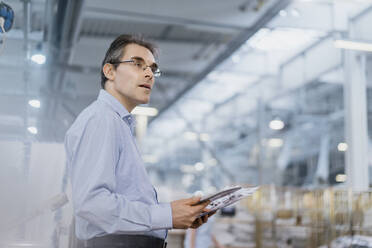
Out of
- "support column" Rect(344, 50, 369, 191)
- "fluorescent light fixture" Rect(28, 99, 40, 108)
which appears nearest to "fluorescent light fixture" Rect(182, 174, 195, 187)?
"support column" Rect(344, 50, 369, 191)

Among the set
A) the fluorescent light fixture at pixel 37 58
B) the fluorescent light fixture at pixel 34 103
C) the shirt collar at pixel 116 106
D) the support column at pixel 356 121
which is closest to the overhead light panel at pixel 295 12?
the support column at pixel 356 121

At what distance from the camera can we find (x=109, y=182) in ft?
3.74

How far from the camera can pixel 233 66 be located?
847 cm

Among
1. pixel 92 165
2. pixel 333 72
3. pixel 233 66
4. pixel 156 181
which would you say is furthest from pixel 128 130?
pixel 156 181

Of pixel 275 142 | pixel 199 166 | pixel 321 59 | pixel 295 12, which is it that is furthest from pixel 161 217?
pixel 199 166

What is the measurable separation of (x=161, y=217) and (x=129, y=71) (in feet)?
1.38

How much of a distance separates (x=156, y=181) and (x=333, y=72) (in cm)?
493

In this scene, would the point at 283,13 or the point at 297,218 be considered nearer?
the point at 283,13

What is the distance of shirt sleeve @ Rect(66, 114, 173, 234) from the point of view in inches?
43.6

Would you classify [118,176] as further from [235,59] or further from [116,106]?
[235,59]

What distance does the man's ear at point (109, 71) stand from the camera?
138cm

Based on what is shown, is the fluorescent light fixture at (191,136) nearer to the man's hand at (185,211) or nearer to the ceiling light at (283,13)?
the ceiling light at (283,13)

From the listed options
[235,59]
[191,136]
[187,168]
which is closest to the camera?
[235,59]

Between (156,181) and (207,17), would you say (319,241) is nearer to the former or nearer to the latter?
(207,17)
